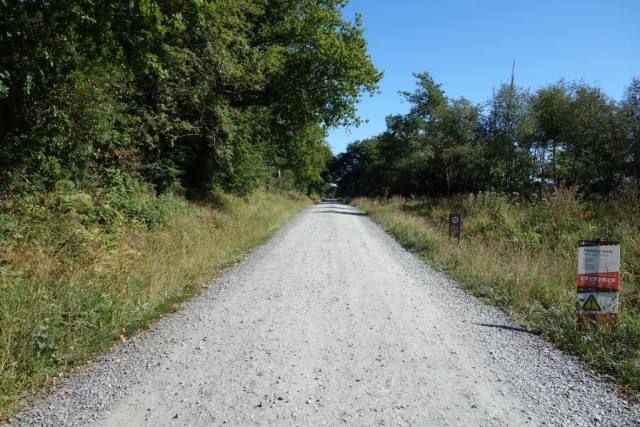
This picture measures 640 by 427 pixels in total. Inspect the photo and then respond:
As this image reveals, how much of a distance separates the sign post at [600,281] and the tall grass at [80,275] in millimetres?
5581

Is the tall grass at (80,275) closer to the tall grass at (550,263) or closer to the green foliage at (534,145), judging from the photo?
the tall grass at (550,263)

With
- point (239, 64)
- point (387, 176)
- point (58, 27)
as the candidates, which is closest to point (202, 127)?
point (239, 64)

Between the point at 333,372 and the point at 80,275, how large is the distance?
12.7 ft

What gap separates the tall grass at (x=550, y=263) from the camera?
4.14m

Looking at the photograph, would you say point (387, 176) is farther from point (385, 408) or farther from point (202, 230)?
point (385, 408)

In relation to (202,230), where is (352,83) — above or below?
above

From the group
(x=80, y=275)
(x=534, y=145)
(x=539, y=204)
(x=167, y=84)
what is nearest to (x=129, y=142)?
(x=167, y=84)

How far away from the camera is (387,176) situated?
44.6 meters

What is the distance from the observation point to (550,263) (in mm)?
7371

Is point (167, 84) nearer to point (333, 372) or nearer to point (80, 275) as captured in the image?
point (80, 275)

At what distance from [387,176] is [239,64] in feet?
109

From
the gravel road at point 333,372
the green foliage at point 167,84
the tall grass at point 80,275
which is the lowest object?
the gravel road at point 333,372

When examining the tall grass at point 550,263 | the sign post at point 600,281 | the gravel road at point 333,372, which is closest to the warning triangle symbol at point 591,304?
the sign post at point 600,281

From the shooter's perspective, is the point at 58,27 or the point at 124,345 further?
the point at 58,27
